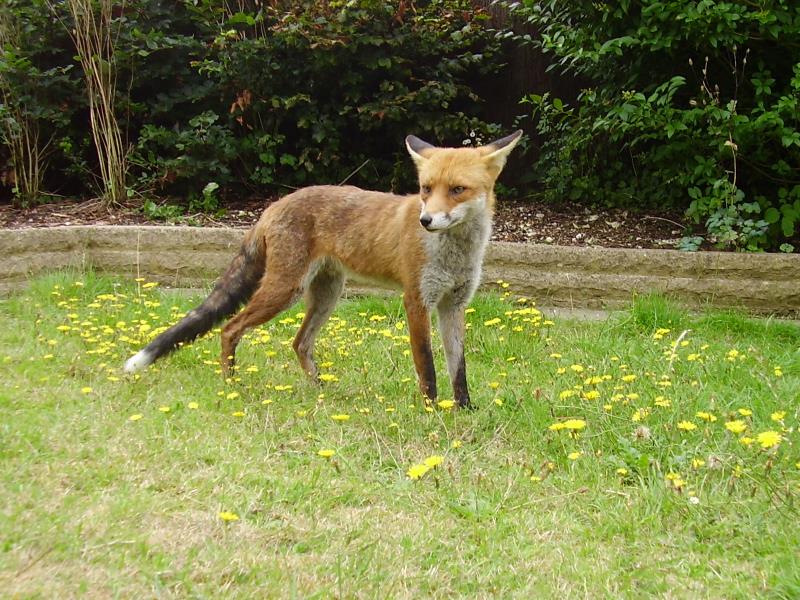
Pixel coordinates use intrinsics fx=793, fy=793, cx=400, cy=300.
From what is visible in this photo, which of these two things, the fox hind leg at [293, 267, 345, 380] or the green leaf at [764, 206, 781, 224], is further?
the green leaf at [764, 206, 781, 224]

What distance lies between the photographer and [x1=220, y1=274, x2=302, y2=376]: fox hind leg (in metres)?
4.86

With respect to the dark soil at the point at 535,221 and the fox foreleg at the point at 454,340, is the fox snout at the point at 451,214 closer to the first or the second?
the fox foreleg at the point at 454,340

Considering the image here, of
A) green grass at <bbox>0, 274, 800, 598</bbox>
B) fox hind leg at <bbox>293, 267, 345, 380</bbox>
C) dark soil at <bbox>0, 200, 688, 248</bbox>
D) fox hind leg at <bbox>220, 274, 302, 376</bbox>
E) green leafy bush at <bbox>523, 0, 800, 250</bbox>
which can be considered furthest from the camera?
dark soil at <bbox>0, 200, 688, 248</bbox>

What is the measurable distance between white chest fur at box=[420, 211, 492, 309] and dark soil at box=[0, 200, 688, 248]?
2761mm

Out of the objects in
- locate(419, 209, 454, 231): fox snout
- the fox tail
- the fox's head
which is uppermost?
the fox's head

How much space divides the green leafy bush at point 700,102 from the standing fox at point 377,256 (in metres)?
2.55

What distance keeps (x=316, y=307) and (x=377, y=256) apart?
669 mm

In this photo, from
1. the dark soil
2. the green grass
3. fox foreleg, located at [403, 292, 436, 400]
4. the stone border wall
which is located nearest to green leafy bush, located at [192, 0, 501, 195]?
the dark soil

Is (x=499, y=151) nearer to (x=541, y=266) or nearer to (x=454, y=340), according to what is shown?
(x=454, y=340)

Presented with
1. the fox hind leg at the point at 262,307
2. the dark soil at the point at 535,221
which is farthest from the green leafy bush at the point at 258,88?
the fox hind leg at the point at 262,307

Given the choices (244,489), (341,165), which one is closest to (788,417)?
(244,489)

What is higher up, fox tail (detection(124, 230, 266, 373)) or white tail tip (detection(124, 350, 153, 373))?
fox tail (detection(124, 230, 266, 373))

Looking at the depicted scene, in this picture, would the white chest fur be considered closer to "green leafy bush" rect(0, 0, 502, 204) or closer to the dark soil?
the dark soil

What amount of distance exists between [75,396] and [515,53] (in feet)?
20.0
